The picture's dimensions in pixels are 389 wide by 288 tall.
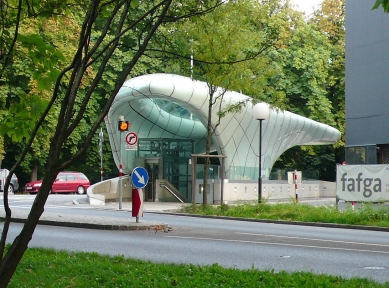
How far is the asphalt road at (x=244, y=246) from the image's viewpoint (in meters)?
11.1

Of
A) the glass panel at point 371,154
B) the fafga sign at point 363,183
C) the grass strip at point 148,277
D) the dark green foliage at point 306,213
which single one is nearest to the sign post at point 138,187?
the dark green foliage at point 306,213

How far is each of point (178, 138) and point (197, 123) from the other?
191cm

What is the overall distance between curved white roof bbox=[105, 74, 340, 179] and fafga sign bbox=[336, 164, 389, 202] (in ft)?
38.3

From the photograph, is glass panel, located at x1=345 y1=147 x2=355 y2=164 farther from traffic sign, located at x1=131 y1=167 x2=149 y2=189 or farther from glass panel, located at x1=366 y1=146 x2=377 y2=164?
traffic sign, located at x1=131 y1=167 x2=149 y2=189

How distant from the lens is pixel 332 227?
67.7ft

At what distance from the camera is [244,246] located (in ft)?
45.5

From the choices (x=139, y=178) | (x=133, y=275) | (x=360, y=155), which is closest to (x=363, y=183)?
(x=139, y=178)

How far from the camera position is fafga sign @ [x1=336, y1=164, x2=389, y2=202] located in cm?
2191

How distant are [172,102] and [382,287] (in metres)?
28.5

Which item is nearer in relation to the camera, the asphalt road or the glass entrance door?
the asphalt road

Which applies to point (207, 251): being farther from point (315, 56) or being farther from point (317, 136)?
point (315, 56)

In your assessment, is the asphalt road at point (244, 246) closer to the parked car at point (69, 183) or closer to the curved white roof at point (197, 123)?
the curved white roof at point (197, 123)

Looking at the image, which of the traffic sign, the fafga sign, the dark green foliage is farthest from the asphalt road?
the fafga sign

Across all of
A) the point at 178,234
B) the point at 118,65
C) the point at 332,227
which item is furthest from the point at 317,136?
the point at 178,234
